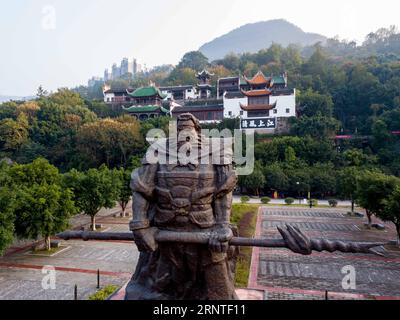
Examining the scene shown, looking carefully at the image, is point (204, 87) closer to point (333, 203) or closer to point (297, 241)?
point (333, 203)

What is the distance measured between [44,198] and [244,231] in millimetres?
10994

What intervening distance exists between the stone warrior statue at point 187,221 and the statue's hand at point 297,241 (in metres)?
0.18

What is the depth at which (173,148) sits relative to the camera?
226 inches

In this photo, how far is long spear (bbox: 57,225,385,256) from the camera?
4.52m

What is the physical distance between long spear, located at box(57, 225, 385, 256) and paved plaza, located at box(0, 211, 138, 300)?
20.8 feet

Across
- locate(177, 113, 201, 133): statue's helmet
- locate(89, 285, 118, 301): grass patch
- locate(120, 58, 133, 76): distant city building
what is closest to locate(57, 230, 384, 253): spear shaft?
locate(177, 113, 201, 133): statue's helmet

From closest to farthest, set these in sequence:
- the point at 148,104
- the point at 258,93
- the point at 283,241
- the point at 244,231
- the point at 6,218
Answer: the point at 283,241, the point at 6,218, the point at 244,231, the point at 258,93, the point at 148,104

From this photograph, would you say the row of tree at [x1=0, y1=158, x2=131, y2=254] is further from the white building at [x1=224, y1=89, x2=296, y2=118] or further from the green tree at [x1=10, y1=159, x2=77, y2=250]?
the white building at [x1=224, y1=89, x2=296, y2=118]

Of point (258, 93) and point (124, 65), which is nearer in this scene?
point (258, 93)

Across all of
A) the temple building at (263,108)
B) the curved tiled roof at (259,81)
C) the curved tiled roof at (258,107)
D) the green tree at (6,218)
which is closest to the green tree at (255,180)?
the temple building at (263,108)

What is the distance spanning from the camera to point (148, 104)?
5606cm

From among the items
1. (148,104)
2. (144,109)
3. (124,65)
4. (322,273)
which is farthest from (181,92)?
(124,65)

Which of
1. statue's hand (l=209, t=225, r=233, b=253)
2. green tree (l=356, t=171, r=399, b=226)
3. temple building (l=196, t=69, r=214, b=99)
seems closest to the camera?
statue's hand (l=209, t=225, r=233, b=253)

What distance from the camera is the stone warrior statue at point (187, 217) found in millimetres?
5289
